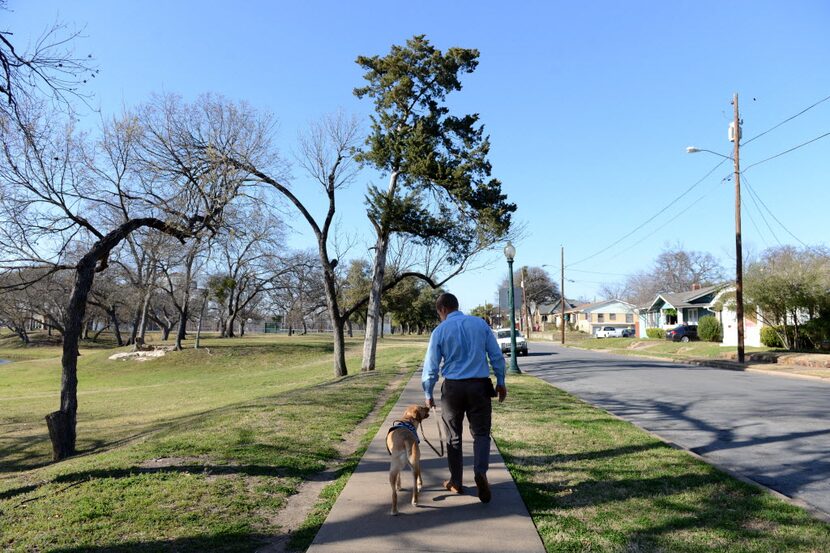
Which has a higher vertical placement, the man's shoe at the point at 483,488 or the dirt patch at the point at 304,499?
the man's shoe at the point at 483,488

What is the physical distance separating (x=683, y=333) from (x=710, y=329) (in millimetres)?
6057

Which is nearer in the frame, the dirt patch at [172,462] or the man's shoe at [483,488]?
the man's shoe at [483,488]

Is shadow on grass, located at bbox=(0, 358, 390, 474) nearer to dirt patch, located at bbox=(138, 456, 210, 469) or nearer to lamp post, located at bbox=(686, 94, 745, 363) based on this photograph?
dirt patch, located at bbox=(138, 456, 210, 469)

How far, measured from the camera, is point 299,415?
10359 millimetres

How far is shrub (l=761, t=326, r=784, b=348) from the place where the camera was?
31.3 m

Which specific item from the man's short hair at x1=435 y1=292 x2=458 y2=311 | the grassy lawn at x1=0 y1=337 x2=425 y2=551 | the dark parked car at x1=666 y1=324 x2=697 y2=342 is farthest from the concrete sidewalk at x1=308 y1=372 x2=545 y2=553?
the dark parked car at x1=666 y1=324 x2=697 y2=342

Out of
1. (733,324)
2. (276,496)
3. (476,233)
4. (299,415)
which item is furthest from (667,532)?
(733,324)

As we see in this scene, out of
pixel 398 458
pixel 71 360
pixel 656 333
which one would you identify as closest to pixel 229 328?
pixel 656 333

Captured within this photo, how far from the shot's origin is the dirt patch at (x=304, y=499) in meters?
4.52

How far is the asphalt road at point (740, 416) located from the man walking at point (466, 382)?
2.99 m

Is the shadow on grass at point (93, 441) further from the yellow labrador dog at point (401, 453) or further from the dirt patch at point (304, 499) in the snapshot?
the yellow labrador dog at point (401, 453)

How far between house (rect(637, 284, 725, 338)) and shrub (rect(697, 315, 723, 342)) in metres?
2.72

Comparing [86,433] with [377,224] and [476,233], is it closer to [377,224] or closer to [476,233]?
[377,224]

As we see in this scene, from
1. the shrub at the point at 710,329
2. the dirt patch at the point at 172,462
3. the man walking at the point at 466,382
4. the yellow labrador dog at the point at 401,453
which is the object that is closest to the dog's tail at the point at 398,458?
the yellow labrador dog at the point at 401,453
